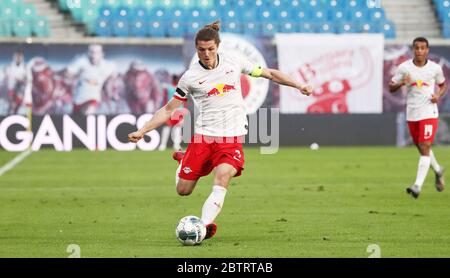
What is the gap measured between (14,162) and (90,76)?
5442mm

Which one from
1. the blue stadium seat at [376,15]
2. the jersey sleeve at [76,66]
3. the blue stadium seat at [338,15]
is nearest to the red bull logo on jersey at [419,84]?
the jersey sleeve at [76,66]

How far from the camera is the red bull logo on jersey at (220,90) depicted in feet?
39.5

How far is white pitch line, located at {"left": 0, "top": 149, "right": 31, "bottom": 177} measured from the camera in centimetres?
2325

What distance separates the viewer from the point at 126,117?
97.6ft

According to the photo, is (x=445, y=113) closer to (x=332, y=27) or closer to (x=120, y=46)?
(x=332, y=27)

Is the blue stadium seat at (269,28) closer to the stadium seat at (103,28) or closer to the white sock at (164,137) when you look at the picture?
the stadium seat at (103,28)

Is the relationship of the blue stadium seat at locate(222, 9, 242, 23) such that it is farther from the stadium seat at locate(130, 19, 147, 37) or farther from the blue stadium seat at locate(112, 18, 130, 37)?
the blue stadium seat at locate(112, 18, 130, 37)

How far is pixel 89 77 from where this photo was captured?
30109mm

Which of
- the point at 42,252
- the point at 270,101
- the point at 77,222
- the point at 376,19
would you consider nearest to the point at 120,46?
the point at 270,101

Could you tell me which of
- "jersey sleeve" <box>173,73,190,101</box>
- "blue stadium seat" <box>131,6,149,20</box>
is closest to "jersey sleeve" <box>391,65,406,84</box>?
"jersey sleeve" <box>173,73,190,101</box>

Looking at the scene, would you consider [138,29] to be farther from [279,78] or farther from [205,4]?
[279,78]

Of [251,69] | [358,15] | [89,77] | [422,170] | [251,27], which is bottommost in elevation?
[422,170]

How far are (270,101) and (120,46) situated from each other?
13.8 ft

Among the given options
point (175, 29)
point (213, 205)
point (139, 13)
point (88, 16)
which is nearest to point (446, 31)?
point (175, 29)
